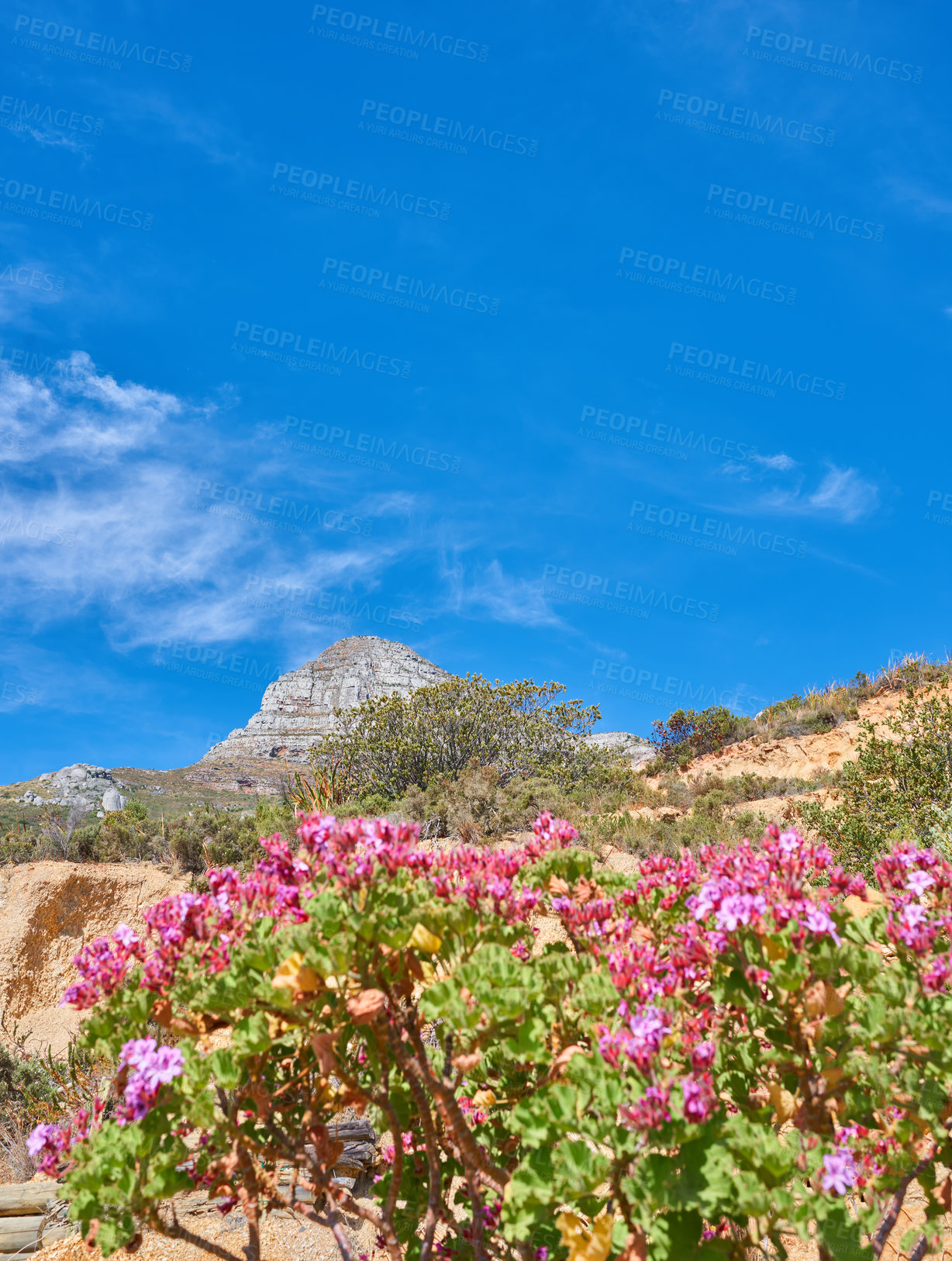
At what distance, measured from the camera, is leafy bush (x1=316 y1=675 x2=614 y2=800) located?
2059 cm

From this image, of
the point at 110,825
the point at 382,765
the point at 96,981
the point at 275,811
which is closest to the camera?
the point at 96,981

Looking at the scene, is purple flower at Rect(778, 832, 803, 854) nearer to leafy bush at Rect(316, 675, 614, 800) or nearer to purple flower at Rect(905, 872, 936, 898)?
purple flower at Rect(905, 872, 936, 898)

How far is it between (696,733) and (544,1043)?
25.1 metres

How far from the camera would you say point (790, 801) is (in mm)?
15328

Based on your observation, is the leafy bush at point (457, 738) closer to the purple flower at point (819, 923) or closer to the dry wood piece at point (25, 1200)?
the dry wood piece at point (25, 1200)

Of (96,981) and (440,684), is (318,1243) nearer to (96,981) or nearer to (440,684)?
(96,981)

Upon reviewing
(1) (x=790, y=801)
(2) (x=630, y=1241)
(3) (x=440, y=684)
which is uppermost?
(3) (x=440, y=684)

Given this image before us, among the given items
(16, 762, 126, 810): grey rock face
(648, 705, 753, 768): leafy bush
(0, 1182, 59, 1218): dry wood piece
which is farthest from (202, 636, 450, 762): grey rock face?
(0, 1182, 59, 1218): dry wood piece

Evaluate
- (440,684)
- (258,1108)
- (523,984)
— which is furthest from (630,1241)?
(440,684)

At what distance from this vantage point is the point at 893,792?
1091cm

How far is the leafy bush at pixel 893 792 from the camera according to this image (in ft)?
31.8

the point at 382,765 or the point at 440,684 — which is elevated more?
the point at 440,684

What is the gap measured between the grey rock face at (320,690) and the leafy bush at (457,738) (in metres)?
67.9

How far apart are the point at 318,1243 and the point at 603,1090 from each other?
3.94m
